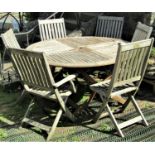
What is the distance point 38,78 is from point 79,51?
3.65ft

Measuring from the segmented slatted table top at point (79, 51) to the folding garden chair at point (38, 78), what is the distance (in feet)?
1.08

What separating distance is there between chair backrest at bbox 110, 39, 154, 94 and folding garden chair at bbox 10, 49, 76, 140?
0.70 meters

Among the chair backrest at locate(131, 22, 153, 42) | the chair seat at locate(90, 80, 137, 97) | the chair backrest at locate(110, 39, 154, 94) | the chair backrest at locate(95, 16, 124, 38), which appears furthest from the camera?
the chair backrest at locate(95, 16, 124, 38)

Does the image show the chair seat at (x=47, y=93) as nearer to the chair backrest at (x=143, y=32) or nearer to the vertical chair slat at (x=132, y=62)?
the vertical chair slat at (x=132, y=62)

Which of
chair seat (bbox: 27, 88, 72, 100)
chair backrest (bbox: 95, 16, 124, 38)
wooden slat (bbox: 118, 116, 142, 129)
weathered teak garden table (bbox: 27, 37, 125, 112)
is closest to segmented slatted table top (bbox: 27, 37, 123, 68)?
weathered teak garden table (bbox: 27, 37, 125, 112)

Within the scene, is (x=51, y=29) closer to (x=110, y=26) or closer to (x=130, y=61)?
(x=110, y=26)

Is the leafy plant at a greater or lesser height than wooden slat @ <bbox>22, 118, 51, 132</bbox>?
lesser

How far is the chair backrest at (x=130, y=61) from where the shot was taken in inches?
169

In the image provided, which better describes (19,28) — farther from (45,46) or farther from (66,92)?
(66,92)

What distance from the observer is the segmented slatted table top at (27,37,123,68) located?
15.9 ft

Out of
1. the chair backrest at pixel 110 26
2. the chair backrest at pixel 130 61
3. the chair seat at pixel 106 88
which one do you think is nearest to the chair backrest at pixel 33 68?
the chair seat at pixel 106 88

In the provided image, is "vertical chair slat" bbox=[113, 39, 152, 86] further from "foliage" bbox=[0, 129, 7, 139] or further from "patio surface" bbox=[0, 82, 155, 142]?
"foliage" bbox=[0, 129, 7, 139]
